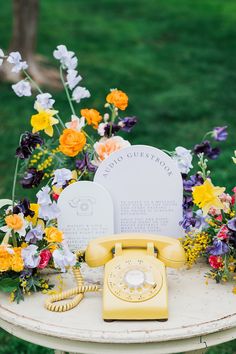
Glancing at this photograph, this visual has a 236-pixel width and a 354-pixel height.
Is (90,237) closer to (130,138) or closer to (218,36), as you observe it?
(130,138)

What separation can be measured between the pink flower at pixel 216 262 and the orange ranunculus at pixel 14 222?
603mm

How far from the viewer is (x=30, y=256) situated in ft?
6.86

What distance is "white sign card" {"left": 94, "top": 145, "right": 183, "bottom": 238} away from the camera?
230 cm

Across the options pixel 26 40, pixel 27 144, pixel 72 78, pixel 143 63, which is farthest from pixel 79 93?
pixel 143 63

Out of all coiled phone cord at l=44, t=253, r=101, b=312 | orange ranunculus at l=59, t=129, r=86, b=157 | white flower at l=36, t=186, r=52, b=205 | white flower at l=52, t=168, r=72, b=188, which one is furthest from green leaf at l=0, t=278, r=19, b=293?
orange ranunculus at l=59, t=129, r=86, b=157

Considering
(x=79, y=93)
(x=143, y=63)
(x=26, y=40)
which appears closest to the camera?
(x=79, y=93)

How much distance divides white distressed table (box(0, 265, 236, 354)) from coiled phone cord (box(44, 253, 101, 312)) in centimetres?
2

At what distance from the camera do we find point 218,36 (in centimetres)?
937

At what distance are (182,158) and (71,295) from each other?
654 millimetres

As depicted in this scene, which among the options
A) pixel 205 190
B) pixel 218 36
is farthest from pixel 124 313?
pixel 218 36

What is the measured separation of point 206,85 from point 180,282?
18.2 ft

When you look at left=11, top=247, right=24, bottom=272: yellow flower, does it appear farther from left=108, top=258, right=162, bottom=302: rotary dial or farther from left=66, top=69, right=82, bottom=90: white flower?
left=66, top=69, right=82, bottom=90: white flower

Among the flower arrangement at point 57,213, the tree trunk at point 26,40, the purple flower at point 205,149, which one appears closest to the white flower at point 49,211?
the flower arrangement at point 57,213

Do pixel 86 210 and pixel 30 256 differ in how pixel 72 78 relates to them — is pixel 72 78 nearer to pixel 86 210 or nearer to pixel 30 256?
pixel 86 210
